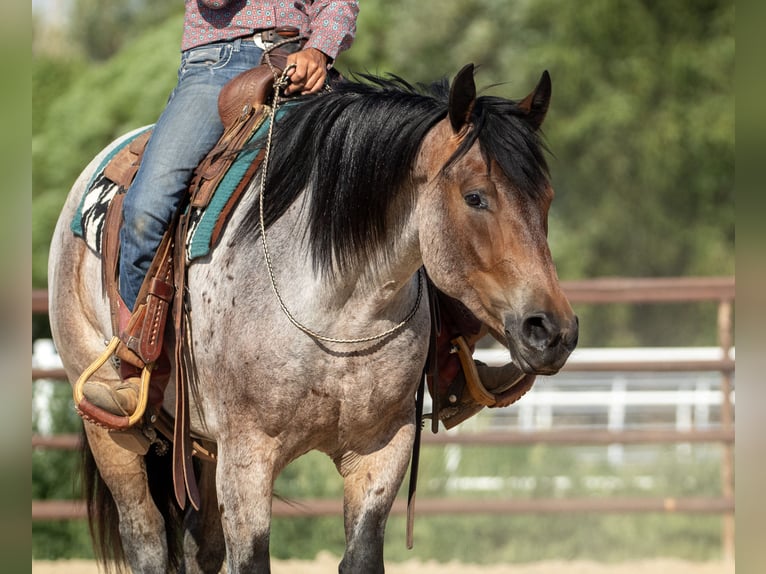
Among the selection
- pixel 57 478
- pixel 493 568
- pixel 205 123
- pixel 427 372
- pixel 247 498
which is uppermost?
pixel 205 123

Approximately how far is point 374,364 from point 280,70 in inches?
40.6

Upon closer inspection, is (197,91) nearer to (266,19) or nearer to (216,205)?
(266,19)

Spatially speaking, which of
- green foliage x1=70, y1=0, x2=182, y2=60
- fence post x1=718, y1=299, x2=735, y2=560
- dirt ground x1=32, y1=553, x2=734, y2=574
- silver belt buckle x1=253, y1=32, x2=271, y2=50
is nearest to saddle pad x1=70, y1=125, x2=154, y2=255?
silver belt buckle x1=253, y1=32, x2=271, y2=50

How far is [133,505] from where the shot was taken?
3.98 metres

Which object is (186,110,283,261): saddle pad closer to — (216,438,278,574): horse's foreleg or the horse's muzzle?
(216,438,278,574): horse's foreleg

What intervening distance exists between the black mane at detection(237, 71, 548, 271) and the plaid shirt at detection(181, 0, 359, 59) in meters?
0.34

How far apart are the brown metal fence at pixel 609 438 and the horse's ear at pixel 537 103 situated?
4.17m

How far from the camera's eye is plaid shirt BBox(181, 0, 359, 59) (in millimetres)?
3498

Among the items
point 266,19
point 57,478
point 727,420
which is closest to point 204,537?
point 266,19

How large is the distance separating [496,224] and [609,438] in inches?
194

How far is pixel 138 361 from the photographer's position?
3.38 m

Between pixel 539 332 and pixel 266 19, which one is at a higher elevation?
pixel 266 19
